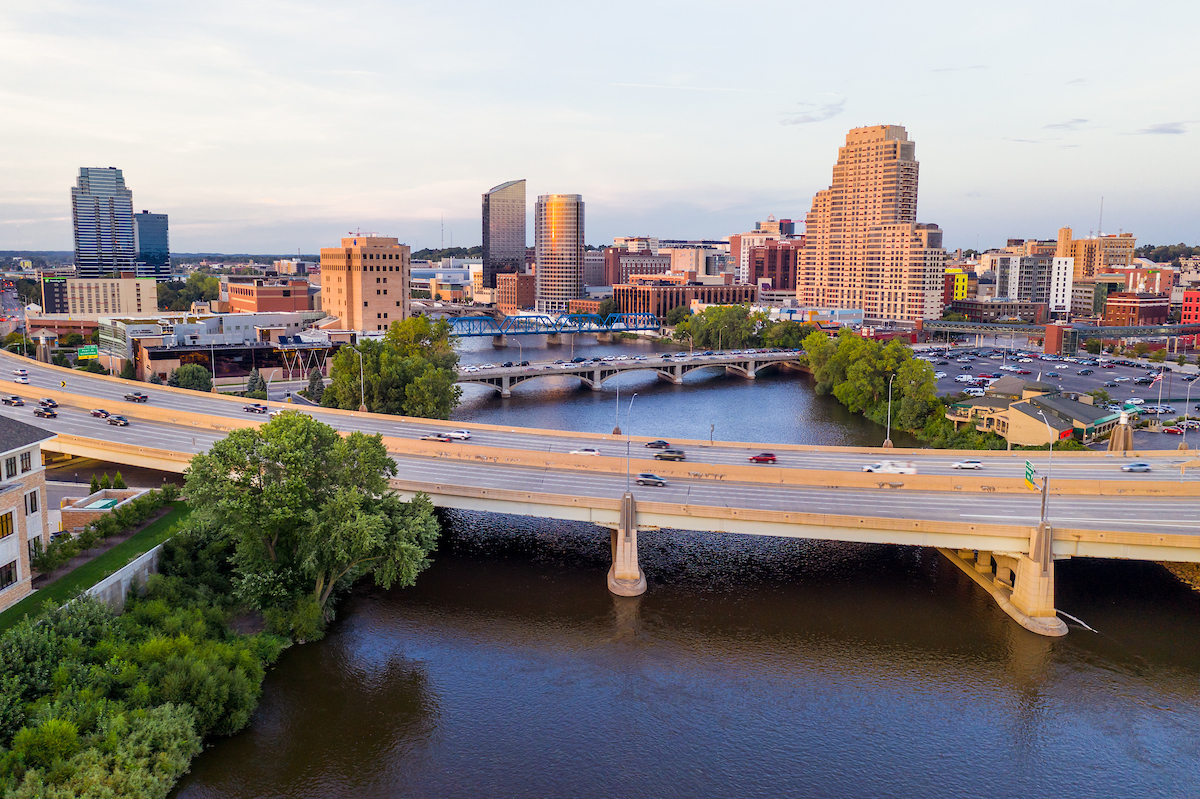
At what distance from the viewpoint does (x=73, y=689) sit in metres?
26.8

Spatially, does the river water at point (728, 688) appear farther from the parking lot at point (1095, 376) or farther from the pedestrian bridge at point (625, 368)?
the pedestrian bridge at point (625, 368)

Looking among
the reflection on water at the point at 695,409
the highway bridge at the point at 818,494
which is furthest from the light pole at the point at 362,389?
the highway bridge at the point at 818,494

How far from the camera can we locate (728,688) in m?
31.8

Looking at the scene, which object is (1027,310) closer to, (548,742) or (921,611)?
(921,611)

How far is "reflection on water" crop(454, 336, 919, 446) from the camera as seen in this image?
8181 cm

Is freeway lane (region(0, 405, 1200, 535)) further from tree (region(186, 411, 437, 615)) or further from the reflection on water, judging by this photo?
the reflection on water

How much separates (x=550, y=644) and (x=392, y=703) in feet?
22.3

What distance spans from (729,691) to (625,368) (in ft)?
287

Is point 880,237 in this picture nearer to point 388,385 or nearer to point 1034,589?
point 388,385

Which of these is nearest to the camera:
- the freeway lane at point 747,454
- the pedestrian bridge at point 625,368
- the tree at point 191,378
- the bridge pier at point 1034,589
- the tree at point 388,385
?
the bridge pier at point 1034,589

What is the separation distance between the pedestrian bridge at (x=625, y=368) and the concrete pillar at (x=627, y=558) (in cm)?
6215

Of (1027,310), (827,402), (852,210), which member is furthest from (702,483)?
(1027,310)

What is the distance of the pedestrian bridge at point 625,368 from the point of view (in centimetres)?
10575

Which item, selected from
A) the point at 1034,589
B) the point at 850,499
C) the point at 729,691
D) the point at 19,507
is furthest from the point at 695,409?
the point at 19,507
